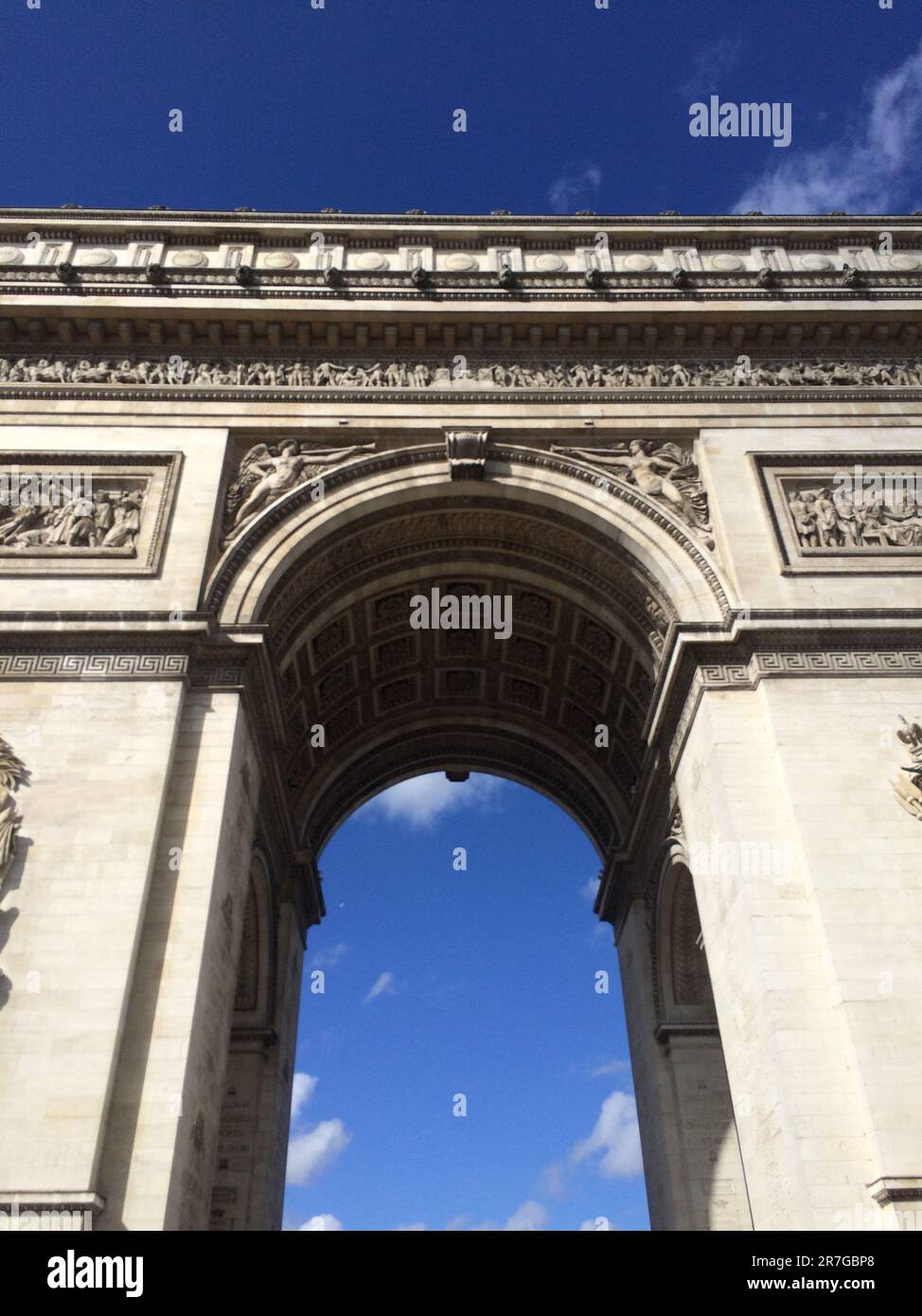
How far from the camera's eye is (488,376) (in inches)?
690

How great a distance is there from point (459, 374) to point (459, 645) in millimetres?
5441

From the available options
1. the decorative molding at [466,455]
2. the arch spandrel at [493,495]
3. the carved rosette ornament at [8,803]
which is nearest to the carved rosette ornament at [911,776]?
the arch spandrel at [493,495]

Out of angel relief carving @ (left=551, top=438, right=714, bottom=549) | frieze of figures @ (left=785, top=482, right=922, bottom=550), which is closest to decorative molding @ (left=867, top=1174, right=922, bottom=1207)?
frieze of figures @ (left=785, top=482, right=922, bottom=550)

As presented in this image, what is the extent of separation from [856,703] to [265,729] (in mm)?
8413

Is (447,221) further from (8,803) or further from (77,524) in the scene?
(8,803)

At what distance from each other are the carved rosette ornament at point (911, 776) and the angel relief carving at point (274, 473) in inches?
360

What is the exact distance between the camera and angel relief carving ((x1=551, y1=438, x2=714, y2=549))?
1603 cm

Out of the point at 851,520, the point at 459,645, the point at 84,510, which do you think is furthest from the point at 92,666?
the point at 851,520

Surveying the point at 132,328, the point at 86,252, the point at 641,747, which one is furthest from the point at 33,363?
the point at 641,747

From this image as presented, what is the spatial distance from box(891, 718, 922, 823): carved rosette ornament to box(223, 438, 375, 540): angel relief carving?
360 inches

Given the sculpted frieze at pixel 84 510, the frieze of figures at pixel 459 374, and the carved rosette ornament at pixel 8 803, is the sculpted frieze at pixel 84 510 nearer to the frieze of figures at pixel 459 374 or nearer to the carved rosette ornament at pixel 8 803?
the frieze of figures at pixel 459 374

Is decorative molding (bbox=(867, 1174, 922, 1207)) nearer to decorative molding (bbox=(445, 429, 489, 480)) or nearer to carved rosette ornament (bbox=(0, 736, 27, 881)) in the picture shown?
carved rosette ornament (bbox=(0, 736, 27, 881))

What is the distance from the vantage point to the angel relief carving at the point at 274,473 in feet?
51.9

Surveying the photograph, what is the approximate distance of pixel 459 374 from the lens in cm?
1753
